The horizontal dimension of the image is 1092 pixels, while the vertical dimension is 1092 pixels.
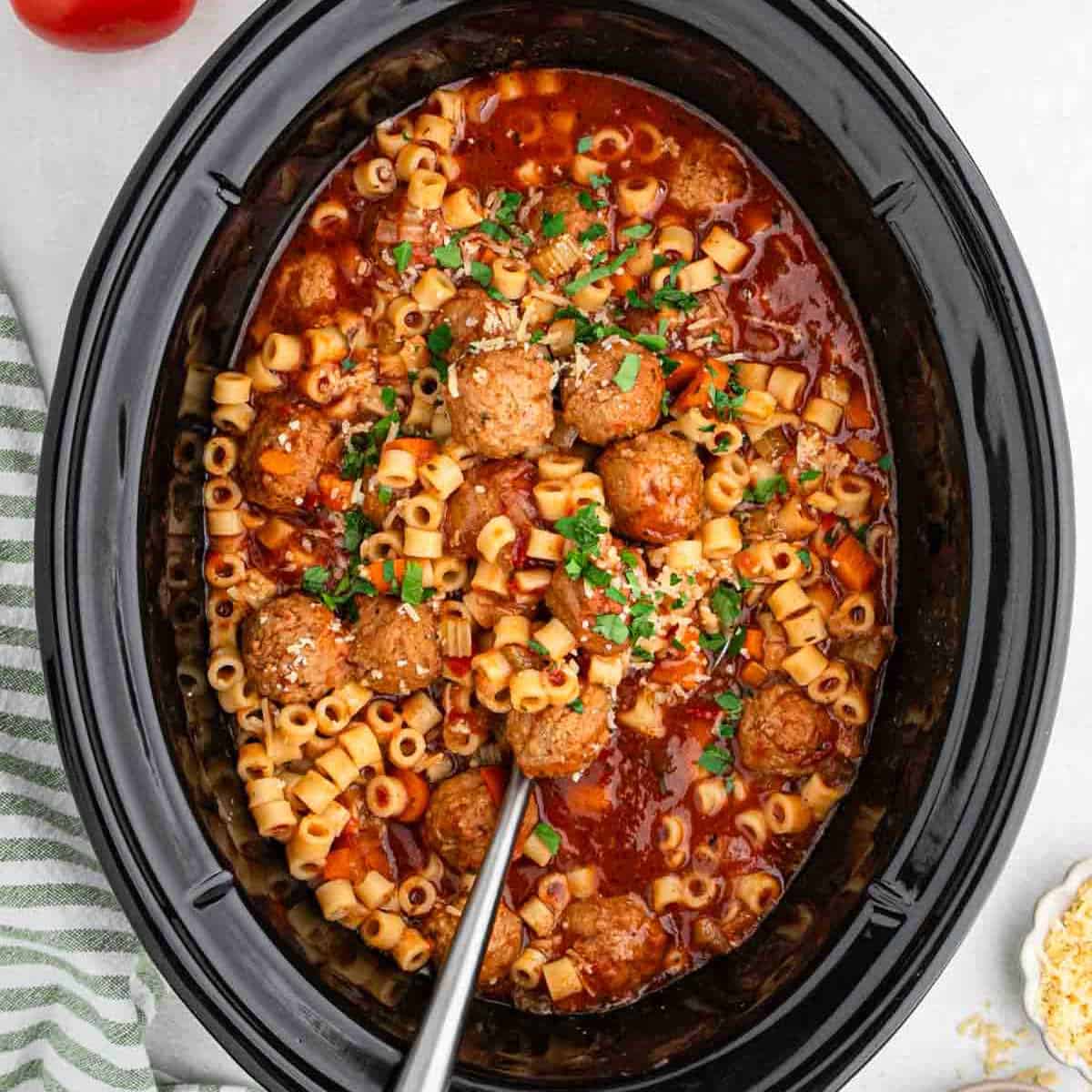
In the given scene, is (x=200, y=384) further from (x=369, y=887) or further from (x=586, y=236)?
(x=369, y=887)

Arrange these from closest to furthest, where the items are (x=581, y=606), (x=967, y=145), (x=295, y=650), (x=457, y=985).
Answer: (x=457, y=985), (x=581, y=606), (x=295, y=650), (x=967, y=145)

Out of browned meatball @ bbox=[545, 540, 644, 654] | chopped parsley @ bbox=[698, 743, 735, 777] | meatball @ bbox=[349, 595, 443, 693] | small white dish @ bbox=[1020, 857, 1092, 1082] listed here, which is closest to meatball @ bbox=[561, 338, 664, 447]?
browned meatball @ bbox=[545, 540, 644, 654]

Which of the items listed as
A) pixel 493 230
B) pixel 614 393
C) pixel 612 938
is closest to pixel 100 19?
pixel 493 230

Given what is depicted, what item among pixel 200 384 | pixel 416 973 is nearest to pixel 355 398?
pixel 200 384

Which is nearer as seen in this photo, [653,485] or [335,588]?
[653,485]

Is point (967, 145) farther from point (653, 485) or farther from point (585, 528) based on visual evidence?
point (585, 528)
